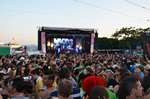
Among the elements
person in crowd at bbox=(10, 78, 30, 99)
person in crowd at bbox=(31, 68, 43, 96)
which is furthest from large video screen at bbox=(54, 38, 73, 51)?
person in crowd at bbox=(10, 78, 30, 99)

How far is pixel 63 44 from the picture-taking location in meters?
30.4

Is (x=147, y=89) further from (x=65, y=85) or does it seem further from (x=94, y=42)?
(x=94, y=42)

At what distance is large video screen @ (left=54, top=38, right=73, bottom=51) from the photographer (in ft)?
98.8

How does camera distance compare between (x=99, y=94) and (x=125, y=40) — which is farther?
(x=125, y=40)

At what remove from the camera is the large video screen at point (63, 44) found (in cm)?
3012

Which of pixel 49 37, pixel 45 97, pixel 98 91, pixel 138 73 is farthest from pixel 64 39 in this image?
pixel 98 91

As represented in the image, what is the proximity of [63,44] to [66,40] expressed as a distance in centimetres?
58

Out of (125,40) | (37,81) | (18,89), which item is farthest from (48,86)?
(125,40)

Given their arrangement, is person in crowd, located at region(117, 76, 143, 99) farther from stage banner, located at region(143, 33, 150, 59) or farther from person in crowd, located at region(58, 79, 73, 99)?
stage banner, located at region(143, 33, 150, 59)

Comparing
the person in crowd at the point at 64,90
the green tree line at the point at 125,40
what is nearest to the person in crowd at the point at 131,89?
the person in crowd at the point at 64,90

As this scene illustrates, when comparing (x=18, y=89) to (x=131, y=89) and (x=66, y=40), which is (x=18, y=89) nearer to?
(x=131, y=89)

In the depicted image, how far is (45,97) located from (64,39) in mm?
25512

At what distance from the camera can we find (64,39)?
100 ft

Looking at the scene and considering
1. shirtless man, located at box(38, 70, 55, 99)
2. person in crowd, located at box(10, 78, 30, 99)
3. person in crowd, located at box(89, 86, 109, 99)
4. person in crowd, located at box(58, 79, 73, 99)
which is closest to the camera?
person in crowd, located at box(89, 86, 109, 99)
